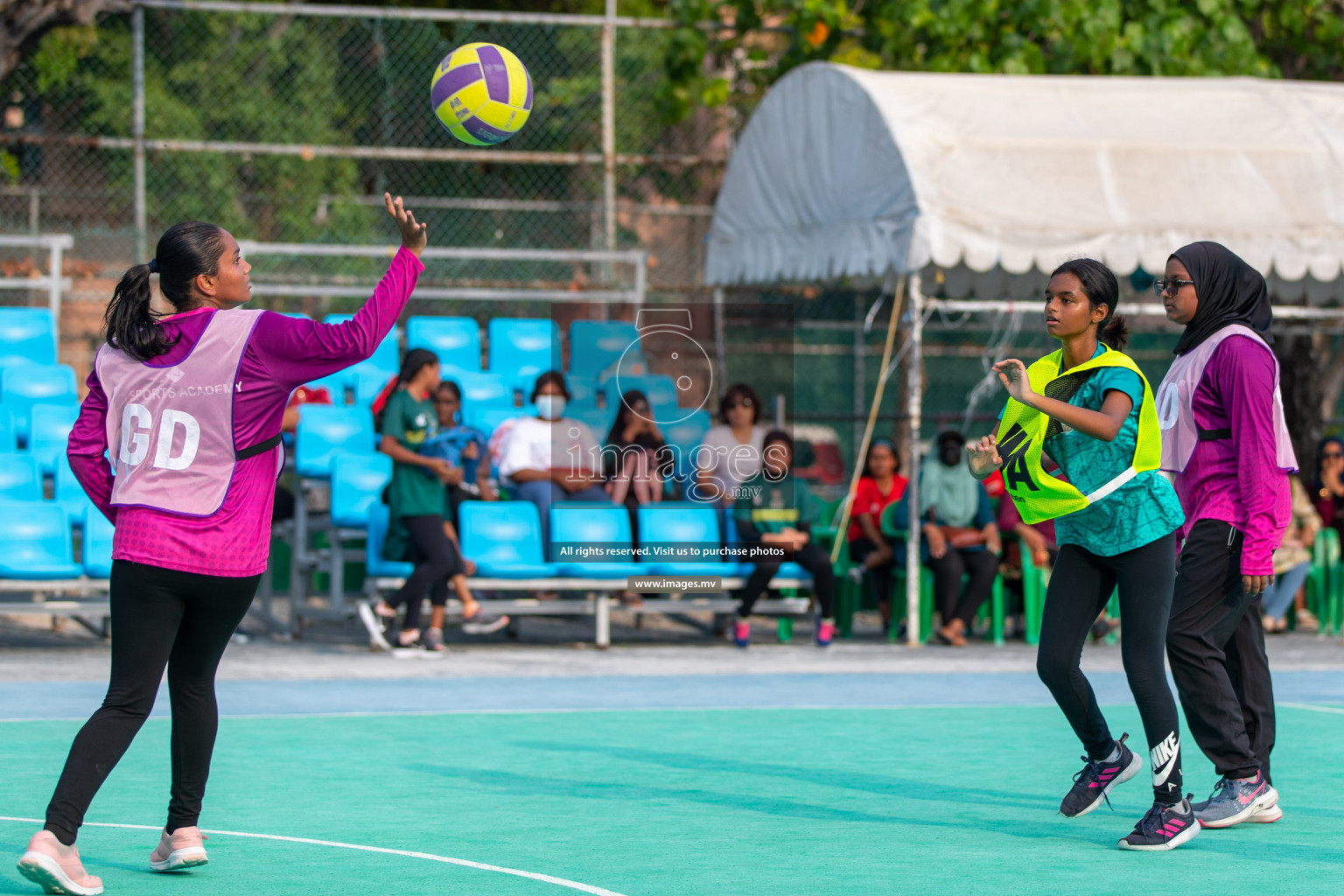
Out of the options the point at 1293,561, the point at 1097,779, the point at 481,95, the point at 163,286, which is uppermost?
the point at 481,95

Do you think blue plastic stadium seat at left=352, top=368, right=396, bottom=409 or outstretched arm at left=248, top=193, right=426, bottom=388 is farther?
blue plastic stadium seat at left=352, top=368, right=396, bottom=409

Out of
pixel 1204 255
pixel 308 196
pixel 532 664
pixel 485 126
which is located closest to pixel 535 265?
pixel 308 196

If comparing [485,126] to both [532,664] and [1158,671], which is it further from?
[532,664]

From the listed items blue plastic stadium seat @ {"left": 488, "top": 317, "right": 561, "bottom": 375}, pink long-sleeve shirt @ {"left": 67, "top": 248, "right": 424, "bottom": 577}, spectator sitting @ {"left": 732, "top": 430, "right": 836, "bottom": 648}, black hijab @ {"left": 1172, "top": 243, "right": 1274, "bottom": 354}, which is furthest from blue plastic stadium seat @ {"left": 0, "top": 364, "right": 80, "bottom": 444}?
black hijab @ {"left": 1172, "top": 243, "right": 1274, "bottom": 354}

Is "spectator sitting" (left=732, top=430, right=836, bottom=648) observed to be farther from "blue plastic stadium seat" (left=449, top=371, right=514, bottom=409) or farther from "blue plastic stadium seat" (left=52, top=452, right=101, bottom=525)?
"blue plastic stadium seat" (left=52, top=452, right=101, bottom=525)

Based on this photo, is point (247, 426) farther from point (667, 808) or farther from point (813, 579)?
point (813, 579)

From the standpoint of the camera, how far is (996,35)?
16.2 meters

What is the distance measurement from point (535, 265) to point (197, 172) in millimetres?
3383

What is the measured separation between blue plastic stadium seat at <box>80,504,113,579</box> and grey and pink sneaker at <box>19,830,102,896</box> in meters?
6.19

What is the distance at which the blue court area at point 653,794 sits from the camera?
533cm

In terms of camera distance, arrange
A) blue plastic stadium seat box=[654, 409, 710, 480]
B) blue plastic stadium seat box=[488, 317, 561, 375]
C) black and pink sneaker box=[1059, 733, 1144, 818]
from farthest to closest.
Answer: blue plastic stadium seat box=[488, 317, 561, 375], blue plastic stadium seat box=[654, 409, 710, 480], black and pink sneaker box=[1059, 733, 1144, 818]

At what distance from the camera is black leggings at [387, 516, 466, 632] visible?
437 inches

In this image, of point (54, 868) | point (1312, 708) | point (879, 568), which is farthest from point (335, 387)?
point (54, 868)

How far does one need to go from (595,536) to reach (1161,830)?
6.42m
